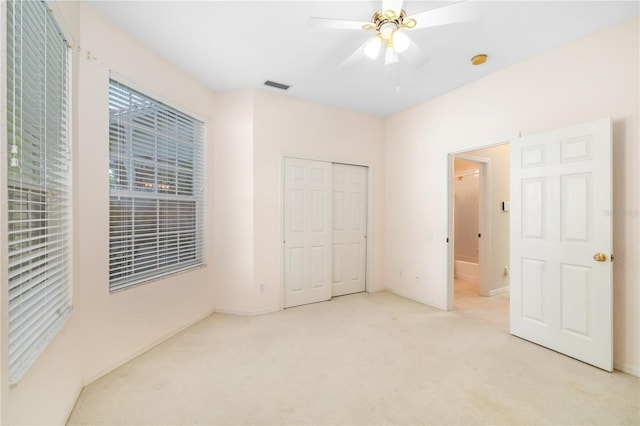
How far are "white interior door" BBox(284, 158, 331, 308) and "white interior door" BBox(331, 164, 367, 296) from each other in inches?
7.4

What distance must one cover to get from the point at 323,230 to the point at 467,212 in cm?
327

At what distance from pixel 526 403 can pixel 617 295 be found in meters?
1.27

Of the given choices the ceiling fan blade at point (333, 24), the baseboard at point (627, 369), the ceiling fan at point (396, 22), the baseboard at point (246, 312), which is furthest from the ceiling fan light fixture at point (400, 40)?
the baseboard at point (246, 312)

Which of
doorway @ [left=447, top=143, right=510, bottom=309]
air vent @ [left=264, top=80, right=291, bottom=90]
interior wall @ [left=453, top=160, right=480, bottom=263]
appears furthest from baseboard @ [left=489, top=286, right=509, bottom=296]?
air vent @ [left=264, top=80, right=291, bottom=90]

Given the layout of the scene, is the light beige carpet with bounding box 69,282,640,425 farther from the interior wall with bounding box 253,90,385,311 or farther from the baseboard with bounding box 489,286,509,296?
the baseboard with bounding box 489,286,509,296

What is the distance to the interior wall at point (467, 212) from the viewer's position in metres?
5.25

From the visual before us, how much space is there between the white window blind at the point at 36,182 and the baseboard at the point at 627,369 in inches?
150

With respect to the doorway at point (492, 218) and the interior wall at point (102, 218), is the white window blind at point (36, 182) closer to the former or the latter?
the interior wall at point (102, 218)

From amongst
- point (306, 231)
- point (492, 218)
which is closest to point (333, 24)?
point (306, 231)

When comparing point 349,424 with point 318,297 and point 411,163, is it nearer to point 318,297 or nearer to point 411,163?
point 318,297

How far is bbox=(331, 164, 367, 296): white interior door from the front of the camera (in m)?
4.05

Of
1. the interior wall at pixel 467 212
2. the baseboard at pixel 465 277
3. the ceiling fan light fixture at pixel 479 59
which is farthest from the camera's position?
the interior wall at pixel 467 212

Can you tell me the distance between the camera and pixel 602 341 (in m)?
2.15

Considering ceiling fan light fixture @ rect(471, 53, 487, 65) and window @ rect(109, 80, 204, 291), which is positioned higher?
ceiling fan light fixture @ rect(471, 53, 487, 65)
